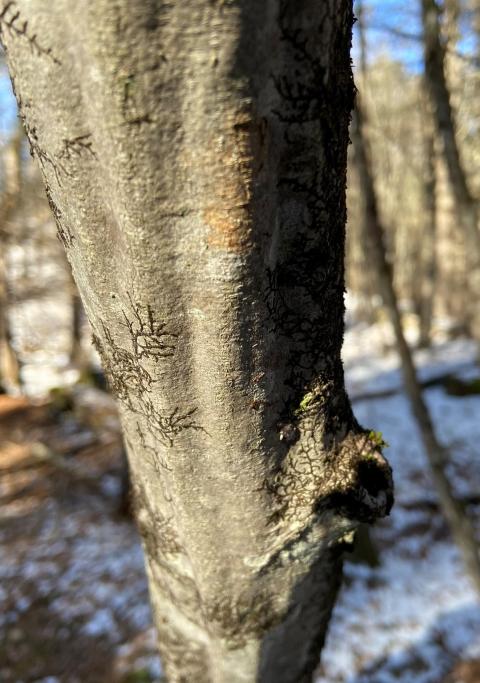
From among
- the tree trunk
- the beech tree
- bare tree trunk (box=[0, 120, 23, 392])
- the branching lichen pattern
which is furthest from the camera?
the tree trunk

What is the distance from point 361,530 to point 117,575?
2679mm

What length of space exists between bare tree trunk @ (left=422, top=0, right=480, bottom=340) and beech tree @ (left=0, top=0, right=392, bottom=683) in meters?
3.86

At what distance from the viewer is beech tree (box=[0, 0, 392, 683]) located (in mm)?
510

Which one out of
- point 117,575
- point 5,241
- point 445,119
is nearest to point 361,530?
point 117,575

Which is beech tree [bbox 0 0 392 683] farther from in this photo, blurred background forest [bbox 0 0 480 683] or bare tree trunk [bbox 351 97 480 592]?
bare tree trunk [bbox 351 97 480 592]

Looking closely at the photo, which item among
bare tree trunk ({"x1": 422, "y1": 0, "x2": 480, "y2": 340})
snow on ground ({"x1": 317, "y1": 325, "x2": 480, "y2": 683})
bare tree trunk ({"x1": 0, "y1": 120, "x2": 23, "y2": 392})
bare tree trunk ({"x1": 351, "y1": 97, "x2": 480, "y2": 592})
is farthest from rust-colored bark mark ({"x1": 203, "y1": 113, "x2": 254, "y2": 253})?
bare tree trunk ({"x1": 0, "y1": 120, "x2": 23, "y2": 392})

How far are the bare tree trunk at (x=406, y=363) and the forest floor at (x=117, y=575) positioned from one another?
856 mm


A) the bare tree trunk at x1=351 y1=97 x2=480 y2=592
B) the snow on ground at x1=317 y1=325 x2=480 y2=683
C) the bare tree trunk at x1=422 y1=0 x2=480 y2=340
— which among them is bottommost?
the snow on ground at x1=317 y1=325 x2=480 y2=683

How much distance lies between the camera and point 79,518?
18.4ft

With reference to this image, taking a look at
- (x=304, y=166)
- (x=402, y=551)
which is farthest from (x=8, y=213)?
(x=304, y=166)

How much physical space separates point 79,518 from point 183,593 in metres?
5.10

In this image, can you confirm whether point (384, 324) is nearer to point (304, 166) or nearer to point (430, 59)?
point (430, 59)

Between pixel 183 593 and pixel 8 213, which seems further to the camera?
pixel 8 213

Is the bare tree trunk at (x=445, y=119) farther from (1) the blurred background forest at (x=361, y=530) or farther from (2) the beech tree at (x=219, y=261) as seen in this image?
(2) the beech tree at (x=219, y=261)
